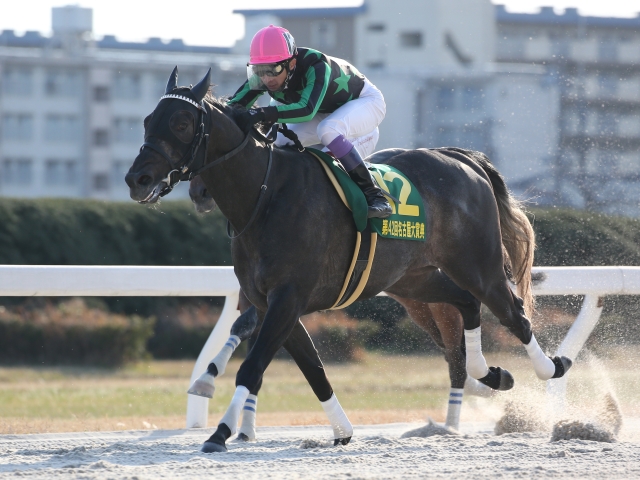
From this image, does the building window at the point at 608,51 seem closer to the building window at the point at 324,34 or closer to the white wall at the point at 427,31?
the white wall at the point at 427,31

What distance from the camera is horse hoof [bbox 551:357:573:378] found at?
20.0ft

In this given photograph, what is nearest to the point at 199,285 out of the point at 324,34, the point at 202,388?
A: the point at 202,388

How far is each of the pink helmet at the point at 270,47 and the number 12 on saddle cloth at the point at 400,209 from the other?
79 centimetres

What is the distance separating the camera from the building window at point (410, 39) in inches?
2046

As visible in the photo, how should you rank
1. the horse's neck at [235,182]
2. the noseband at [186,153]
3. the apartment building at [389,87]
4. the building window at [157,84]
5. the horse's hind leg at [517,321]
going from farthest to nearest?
Answer: the building window at [157,84] → the apartment building at [389,87] → the horse's hind leg at [517,321] → the horse's neck at [235,182] → the noseband at [186,153]

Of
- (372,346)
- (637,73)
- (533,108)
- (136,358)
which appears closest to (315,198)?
(372,346)

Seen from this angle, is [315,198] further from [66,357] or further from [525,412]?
[66,357]

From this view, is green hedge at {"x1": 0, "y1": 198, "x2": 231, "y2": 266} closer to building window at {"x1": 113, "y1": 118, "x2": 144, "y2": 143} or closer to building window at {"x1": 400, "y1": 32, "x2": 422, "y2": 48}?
building window at {"x1": 113, "y1": 118, "x2": 144, "y2": 143}

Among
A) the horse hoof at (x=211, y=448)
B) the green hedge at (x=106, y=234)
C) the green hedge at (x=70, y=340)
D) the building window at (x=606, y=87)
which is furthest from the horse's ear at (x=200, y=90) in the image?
the building window at (x=606, y=87)

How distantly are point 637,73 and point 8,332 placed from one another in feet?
99.9

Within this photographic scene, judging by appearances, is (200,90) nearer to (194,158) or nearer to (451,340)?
(194,158)

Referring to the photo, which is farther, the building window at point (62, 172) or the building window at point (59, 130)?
the building window at point (59, 130)

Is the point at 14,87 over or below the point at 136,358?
over

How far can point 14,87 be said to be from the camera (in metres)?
47.1
